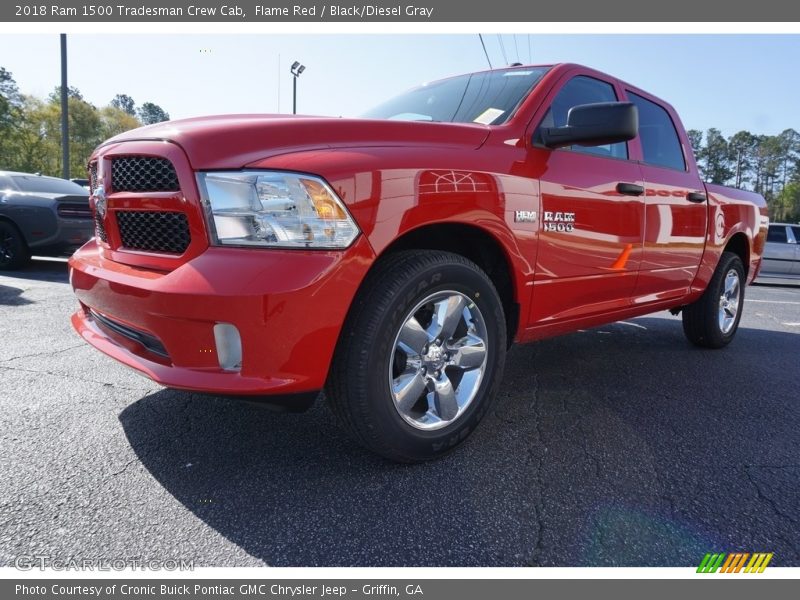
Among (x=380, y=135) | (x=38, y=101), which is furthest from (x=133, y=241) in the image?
(x=38, y=101)

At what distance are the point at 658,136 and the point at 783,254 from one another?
40.8 ft

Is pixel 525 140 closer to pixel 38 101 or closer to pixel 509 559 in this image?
pixel 509 559

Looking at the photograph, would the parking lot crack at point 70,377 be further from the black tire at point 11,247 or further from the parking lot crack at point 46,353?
the black tire at point 11,247

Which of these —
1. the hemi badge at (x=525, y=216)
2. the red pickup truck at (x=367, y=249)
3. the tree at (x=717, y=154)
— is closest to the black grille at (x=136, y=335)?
the red pickup truck at (x=367, y=249)

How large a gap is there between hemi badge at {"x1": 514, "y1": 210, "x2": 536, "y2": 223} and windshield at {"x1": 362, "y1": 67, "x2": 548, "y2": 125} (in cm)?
47

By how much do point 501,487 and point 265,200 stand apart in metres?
1.34

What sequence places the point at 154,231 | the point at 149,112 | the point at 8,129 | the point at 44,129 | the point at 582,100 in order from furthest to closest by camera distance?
1. the point at 149,112
2. the point at 44,129
3. the point at 8,129
4. the point at 582,100
5. the point at 154,231

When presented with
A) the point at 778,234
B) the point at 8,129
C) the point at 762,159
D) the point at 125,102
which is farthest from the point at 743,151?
the point at 125,102

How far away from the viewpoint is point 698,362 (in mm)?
4082

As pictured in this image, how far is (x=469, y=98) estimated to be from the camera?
295 centimetres

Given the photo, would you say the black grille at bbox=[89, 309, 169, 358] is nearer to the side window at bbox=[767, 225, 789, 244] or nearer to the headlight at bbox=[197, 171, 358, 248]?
the headlight at bbox=[197, 171, 358, 248]

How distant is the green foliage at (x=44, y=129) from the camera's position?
148ft

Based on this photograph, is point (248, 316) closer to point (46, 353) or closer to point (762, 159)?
point (46, 353)

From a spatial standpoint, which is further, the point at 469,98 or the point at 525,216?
the point at 469,98
